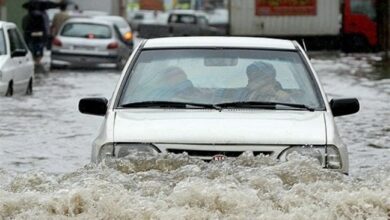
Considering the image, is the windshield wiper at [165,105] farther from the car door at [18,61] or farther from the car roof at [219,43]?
the car door at [18,61]

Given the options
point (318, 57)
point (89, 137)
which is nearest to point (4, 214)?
point (89, 137)

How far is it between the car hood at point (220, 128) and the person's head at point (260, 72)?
0.73 metres

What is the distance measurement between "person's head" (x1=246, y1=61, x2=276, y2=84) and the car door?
11171 millimetres

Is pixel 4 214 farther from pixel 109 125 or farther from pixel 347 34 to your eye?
pixel 347 34

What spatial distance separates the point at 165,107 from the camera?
27.2ft

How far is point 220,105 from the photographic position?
829 cm

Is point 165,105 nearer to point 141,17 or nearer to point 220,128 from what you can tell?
point 220,128

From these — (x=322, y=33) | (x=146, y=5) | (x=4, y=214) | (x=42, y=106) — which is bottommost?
(x=146, y=5)

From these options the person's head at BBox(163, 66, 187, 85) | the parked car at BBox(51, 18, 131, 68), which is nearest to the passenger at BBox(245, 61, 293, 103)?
the person's head at BBox(163, 66, 187, 85)

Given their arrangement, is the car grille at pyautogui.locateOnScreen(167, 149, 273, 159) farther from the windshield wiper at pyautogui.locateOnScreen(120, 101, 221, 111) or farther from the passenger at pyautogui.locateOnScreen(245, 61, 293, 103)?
the passenger at pyautogui.locateOnScreen(245, 61, 293, 103)

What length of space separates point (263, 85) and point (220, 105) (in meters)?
0.55

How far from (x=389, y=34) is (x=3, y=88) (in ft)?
78.5

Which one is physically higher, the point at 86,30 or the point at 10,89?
the point at 10,89

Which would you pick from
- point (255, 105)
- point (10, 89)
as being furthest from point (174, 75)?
point (10, 89)
